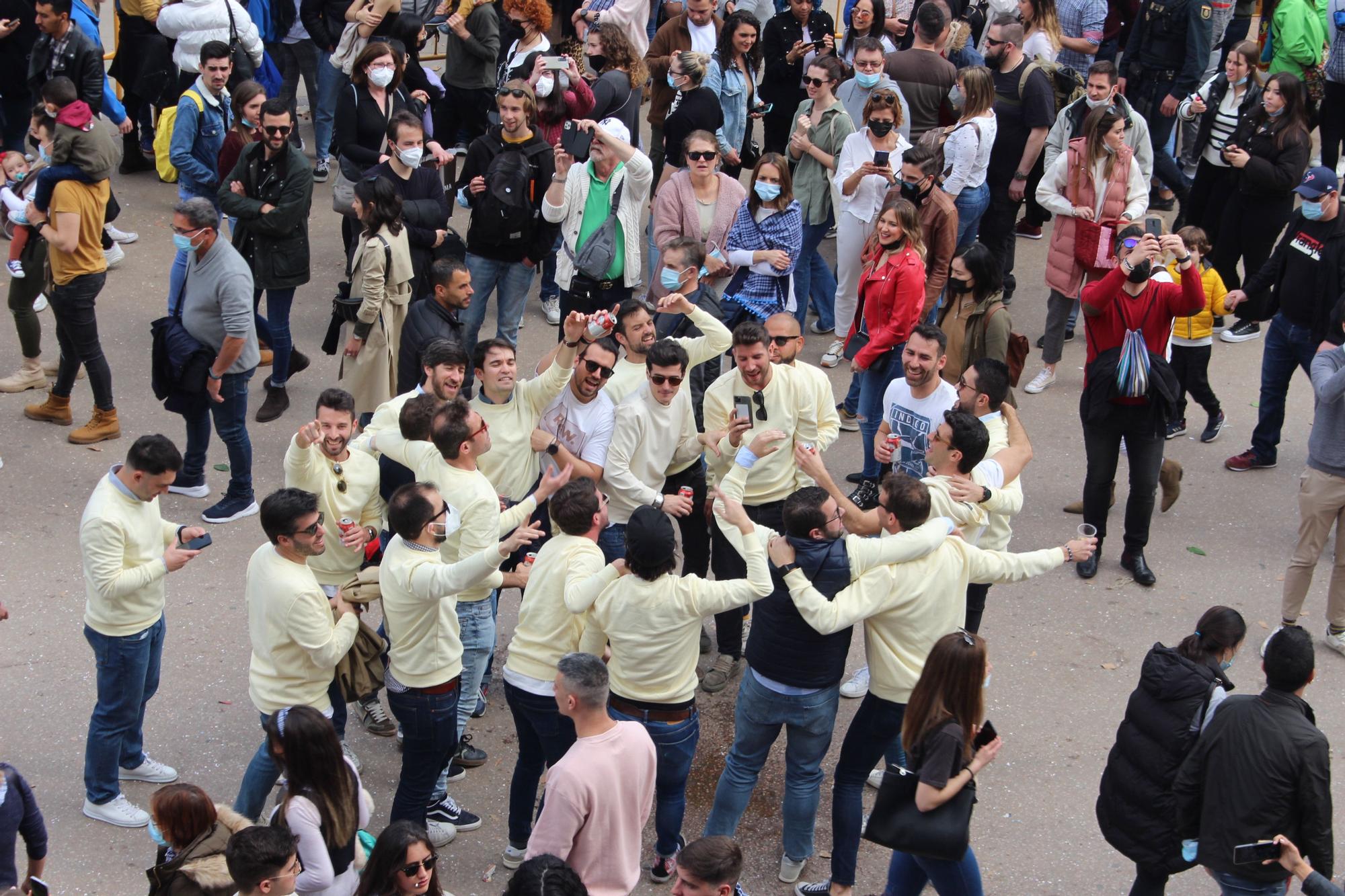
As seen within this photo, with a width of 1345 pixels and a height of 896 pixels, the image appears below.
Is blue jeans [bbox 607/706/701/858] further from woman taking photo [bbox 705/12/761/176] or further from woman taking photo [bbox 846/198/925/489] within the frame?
woman taking photo [bbox 705/12/761/176]

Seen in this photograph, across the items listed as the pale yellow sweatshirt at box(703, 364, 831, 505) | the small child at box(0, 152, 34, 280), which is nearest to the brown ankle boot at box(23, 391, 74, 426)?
the small child at box(0, 152, 34, 280)

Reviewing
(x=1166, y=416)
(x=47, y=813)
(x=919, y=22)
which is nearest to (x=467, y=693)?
(x=47, y=813)

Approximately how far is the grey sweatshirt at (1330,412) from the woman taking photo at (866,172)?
125 inches

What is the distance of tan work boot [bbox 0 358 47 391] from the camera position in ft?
29.3

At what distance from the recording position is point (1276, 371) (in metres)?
8.68

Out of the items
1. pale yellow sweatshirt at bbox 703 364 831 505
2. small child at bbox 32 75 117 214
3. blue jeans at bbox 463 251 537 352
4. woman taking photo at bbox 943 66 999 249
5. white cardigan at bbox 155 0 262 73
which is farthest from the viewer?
white cardigan at bbox 155 0 262 73

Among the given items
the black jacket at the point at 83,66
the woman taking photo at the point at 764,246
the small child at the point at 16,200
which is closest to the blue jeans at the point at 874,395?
the woman taking photo at the point at 764,246

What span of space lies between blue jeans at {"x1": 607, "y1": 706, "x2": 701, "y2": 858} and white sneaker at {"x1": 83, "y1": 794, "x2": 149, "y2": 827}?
2.01m

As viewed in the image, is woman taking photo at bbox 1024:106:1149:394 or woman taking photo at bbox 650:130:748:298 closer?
woman taking photo at bbox 650:130:748:298

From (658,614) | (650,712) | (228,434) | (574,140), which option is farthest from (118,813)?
(574,140)

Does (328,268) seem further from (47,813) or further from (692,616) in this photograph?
(692,616)

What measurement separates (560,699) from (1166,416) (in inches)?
170

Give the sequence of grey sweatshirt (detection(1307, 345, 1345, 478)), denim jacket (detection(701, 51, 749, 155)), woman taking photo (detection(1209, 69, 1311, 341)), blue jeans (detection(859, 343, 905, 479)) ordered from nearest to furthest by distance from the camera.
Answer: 1. grey sweatshirt (detection(1307, 345, 1345, 478))
2. blue jeans (detection(859, 343, 905, 479))
3. woman taking photo (detection(1209, 69, 1311, 341))
4. denim jacket (detection(701, 51, 749, 155))

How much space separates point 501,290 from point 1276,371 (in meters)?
4.99
